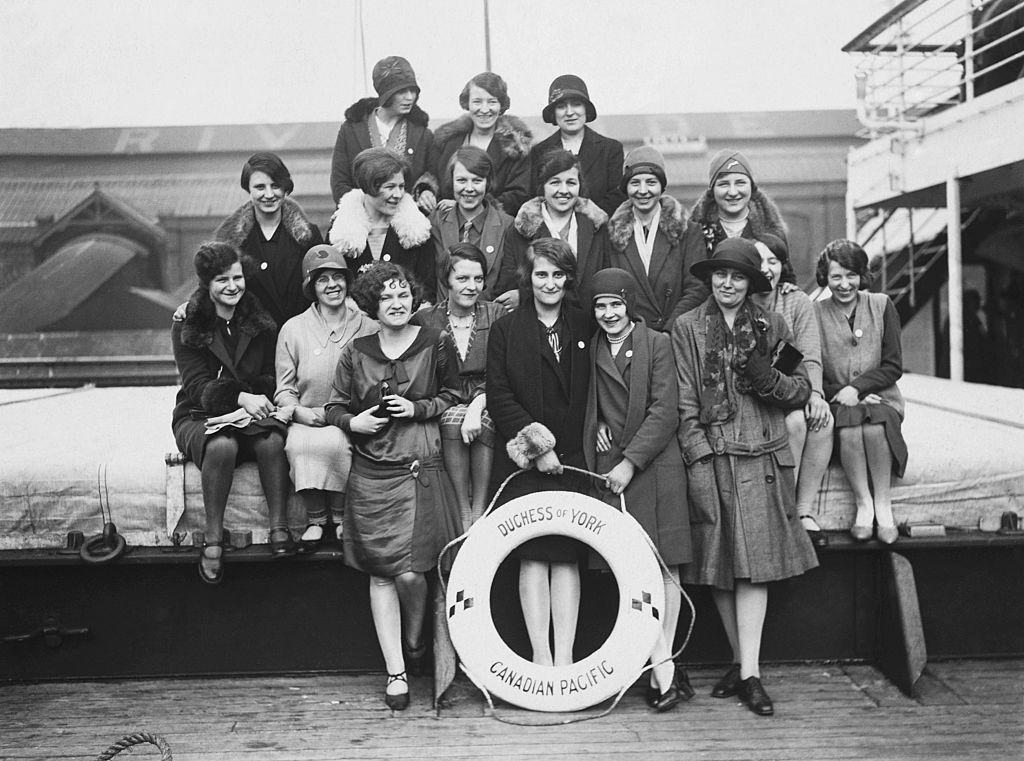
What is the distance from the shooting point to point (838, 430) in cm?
404

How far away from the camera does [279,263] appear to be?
4488mm

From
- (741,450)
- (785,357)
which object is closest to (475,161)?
(785,357)

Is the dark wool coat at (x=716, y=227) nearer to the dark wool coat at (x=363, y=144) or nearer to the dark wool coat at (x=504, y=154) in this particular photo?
the dark wool coat at (x=504, y=154)

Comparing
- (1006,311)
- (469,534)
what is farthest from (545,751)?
(1006,311)

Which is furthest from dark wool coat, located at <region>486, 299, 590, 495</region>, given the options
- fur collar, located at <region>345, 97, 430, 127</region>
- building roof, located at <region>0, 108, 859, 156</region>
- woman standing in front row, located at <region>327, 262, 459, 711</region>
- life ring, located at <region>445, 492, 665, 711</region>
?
building roof, located at <region>0, 108, 859, 156</region>

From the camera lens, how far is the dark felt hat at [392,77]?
191 inches

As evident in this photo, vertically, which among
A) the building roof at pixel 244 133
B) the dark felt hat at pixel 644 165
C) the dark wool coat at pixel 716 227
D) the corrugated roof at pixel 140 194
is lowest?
the dark wool coat at pixel 716 227

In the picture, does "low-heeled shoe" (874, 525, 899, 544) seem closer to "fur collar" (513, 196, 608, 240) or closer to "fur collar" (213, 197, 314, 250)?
"fur collar" (513, 196, 608, 240)

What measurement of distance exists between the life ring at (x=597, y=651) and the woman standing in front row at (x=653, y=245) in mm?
988

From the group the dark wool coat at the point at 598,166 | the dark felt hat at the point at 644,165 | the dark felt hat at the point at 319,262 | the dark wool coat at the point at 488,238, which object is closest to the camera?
the dark felt hat at the point at 319,262

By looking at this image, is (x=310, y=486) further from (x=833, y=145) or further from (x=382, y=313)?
(x=833, y=145)

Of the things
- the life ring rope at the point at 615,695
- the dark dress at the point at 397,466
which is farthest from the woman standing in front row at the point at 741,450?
the dark dress at the point at 397,466

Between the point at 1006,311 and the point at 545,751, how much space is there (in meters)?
11.0

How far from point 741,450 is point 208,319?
223cm
